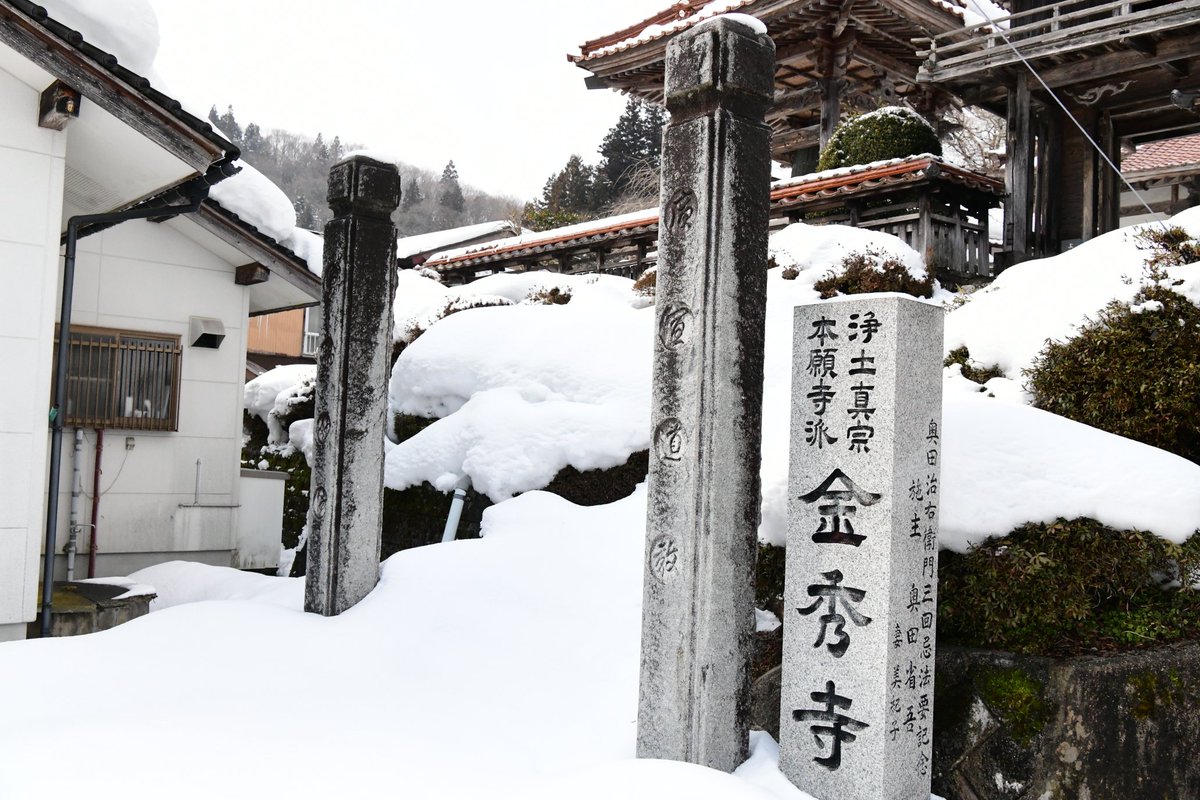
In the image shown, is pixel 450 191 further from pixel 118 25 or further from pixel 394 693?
pixel 394 693

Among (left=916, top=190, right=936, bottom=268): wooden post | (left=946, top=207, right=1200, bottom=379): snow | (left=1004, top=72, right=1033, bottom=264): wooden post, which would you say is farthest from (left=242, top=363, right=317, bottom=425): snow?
(left=1004, top=72, right=1033, bottom=264): wooden post

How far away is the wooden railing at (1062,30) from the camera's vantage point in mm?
12203

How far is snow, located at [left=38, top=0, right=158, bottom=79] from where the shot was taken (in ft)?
23.7

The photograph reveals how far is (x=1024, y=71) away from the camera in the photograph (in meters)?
14.4

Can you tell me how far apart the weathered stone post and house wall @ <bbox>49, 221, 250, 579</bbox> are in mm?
3557

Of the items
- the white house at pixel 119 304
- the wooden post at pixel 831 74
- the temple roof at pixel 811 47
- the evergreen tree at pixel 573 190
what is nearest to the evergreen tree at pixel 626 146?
the evergreen tree at pixel 573 190

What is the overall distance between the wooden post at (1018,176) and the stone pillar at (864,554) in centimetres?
1170

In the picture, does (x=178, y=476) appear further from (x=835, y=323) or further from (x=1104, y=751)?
(x=1104, y=751)

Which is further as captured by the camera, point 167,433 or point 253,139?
point 253,139

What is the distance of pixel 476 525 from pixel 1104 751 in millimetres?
6684

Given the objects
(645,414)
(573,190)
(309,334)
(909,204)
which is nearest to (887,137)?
(909,204)

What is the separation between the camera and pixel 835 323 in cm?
442

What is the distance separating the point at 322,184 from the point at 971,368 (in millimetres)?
57174

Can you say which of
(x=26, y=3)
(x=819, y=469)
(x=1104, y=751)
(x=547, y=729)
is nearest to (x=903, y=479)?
(x=819, y=469)
